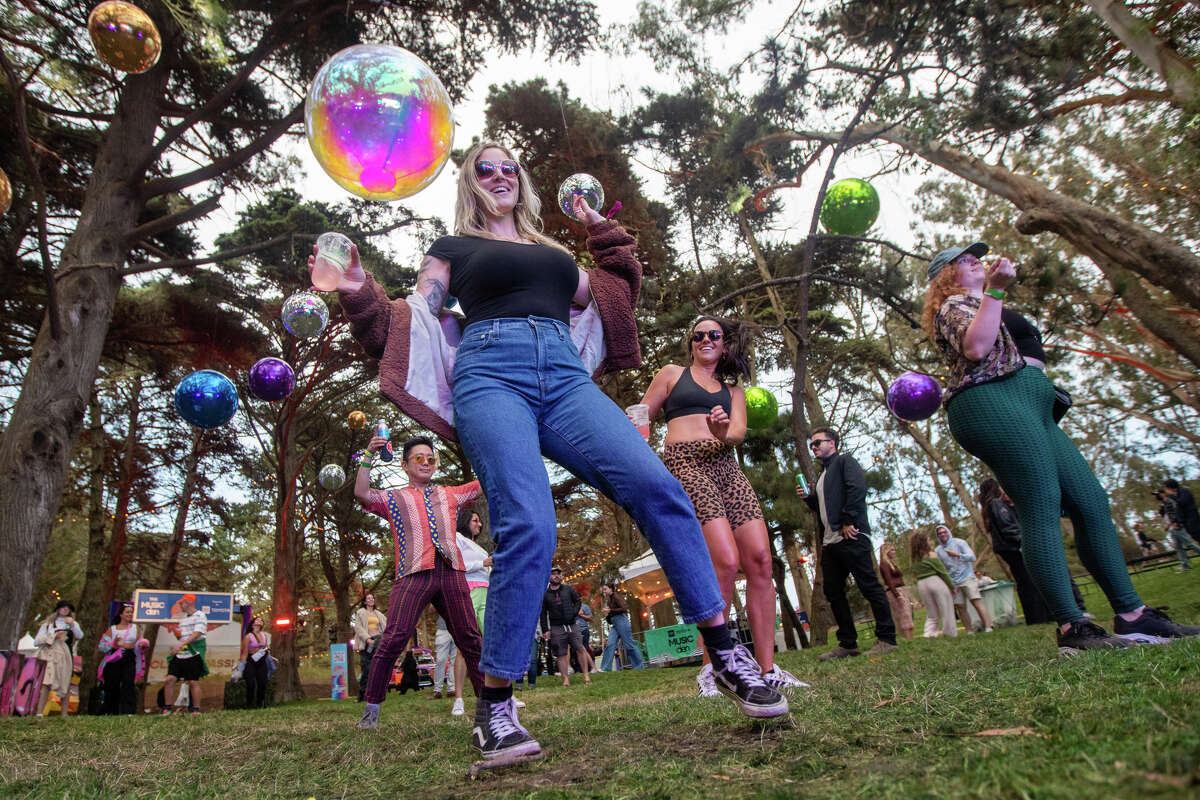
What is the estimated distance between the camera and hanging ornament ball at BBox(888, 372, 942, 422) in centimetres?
866

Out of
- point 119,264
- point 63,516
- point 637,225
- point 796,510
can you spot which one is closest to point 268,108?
point 119,264

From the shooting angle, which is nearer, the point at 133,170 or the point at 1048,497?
the point at 1048,497

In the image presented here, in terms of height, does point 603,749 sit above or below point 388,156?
below

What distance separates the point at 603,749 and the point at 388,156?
280 centimetres

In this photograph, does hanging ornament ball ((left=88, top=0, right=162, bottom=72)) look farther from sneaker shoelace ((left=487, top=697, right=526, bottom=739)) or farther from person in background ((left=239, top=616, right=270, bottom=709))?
person in background ((left=239, top=616, right=270, bottom=709))

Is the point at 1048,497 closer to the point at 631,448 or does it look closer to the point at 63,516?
the point at 631,448

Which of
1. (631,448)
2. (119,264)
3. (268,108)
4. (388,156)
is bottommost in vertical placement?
(631,448)

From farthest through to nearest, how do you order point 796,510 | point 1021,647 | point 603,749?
1. point 796,510
2. point 1021,647
3. point 603,749

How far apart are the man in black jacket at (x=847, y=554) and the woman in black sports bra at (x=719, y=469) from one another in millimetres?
2594

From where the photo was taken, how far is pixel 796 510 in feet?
50.0

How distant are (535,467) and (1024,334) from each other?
10.00ft

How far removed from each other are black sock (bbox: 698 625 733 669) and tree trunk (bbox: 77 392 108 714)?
17858 millimetres

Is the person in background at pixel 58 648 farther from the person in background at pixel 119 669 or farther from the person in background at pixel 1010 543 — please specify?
the person in background at pixel 1010 543

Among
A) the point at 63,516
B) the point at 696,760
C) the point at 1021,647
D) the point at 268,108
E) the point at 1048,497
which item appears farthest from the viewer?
the point at 63,516
